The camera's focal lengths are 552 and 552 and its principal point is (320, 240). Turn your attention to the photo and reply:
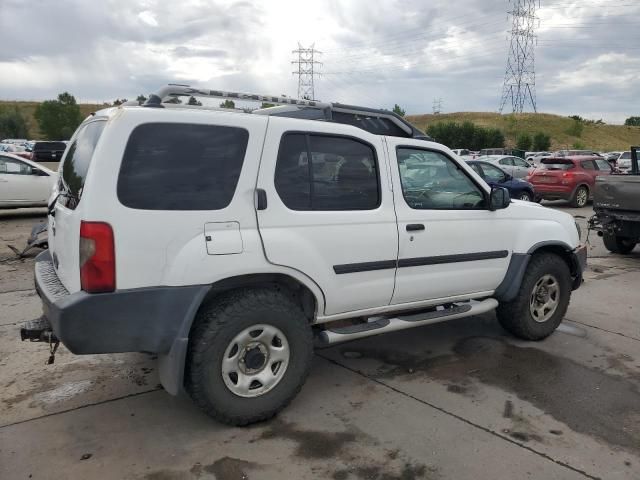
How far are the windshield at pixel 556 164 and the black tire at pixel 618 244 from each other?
870cm

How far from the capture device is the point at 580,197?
17781 millimetres

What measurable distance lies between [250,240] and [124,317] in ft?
2.67

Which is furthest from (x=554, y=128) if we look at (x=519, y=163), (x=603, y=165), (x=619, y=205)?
(x=619, y=205)

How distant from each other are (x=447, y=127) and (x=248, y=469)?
72.2 meters

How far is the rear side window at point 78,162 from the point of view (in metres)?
3.15

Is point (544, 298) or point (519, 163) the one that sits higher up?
point (519, 163)

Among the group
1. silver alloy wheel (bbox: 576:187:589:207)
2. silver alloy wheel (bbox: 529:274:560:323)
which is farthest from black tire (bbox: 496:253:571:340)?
silver alloy wheel (bbox: 576:187:589:207)

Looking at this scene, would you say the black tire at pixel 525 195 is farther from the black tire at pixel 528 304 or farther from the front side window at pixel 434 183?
the front side window at pixel 434 183

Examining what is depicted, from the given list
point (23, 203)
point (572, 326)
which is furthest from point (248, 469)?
Result: point (23, 203)

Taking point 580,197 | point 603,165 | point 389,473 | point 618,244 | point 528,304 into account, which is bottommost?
point 389,473

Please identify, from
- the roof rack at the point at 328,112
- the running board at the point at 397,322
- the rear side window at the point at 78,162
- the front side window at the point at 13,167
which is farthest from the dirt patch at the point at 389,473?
the front side window at the point at 13,167

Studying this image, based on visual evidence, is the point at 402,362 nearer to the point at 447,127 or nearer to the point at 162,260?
the point at 162,260

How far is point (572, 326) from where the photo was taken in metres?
5.57

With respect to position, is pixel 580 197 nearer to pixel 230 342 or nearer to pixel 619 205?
pixel 619 205
